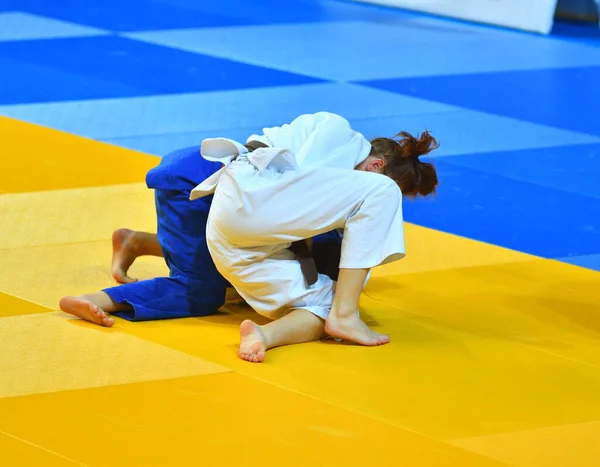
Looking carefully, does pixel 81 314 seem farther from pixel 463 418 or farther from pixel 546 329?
pixel 546 329

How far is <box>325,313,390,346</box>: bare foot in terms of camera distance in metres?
4.42

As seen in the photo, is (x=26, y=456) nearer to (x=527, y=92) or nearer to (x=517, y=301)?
(x=517, y=301)

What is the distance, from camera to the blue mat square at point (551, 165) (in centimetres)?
722

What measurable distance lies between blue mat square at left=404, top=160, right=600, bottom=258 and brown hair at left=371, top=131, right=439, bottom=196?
1424 millimetres

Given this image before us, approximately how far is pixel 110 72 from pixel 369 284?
513 cm

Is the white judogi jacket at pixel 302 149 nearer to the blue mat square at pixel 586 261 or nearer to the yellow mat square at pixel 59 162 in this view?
the blue mat square at pixel 586 261

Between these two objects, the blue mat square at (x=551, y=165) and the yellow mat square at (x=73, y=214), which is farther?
the blue mat square at (x=551, y=165)

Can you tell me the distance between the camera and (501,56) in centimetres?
1089

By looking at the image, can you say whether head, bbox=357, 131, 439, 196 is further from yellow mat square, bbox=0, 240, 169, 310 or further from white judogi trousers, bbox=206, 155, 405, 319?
yellow mat square, bbox=0, 240, 169, 310

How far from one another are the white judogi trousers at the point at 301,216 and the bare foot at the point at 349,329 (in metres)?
0.09

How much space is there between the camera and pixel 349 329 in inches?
174

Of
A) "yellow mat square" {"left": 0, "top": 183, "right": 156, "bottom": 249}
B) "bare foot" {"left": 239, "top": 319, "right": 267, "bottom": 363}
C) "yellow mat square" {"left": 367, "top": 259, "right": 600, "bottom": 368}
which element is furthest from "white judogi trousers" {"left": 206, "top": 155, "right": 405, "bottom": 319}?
"yellow mat square" {"left": 0, "top": 183, "right": 156, "bottom": 249}

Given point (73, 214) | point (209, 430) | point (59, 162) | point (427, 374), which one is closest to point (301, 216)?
point (427, 374)

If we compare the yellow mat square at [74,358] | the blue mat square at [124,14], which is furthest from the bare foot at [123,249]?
the blue mat square at [124,14]
